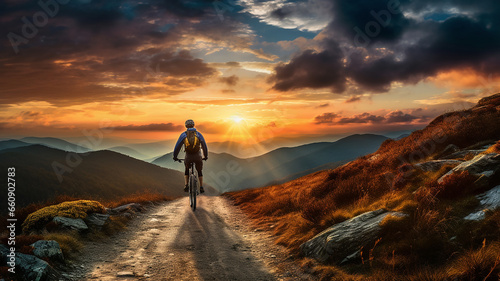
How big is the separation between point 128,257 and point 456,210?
8.68 m

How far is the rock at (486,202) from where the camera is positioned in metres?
5.62

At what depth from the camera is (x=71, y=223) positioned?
9148 mm

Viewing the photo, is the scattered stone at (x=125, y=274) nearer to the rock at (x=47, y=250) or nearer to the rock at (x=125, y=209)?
the rock at (x=47, y=250)

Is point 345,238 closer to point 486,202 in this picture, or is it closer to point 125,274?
point 486,202

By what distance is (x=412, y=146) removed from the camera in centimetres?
1386

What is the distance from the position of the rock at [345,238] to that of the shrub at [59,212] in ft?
27.7

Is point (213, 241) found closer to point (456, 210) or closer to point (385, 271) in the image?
point (385, 271)

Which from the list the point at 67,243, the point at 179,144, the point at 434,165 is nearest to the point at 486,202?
the point at 434,165

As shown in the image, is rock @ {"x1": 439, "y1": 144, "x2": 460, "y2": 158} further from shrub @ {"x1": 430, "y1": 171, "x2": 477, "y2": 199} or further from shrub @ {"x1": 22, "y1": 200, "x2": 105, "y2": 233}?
shrub @ {"x1": 22, "y1": 200, "x2": 105, "y2": 233}

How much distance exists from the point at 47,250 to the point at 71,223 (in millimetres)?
2959

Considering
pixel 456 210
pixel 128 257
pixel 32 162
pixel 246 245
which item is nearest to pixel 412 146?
pixel 456 210

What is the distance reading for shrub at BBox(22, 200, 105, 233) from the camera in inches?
351

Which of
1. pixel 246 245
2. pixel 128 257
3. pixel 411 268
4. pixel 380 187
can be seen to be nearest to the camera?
pixel 411 268

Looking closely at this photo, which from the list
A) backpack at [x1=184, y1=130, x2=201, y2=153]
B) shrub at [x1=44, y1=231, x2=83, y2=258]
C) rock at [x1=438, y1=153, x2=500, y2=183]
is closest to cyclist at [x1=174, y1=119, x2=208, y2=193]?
backpack at [x1=184, y1=130, x2=201, y2=153]
